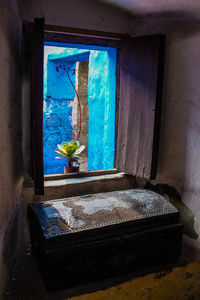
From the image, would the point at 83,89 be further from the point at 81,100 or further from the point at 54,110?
the point at 54,110

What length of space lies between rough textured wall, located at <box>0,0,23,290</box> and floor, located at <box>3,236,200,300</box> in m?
0.15

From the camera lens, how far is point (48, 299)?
5.87 ft

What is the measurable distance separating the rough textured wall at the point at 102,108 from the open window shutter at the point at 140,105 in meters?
0.26

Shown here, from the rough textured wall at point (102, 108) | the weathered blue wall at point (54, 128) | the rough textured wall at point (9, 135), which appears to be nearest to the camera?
the rough textured wall at point (9, 135)

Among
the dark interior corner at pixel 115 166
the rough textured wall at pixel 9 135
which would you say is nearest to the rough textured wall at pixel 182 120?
the dark interior corner at pixel 115 166

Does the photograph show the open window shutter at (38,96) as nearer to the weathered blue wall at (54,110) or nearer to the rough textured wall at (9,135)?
the rough textured wall at (9,135)

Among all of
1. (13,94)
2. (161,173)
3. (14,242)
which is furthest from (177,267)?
(13,94)

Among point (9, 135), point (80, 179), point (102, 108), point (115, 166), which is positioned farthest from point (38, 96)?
point (102, 108)

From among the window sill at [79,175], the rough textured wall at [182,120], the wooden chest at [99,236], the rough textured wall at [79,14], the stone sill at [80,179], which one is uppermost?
the rough textured wall at [79,14]

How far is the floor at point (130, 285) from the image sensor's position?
1844 millimetres

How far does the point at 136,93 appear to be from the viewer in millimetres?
2607

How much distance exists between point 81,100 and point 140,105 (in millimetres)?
4643

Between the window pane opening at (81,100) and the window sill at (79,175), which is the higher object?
the window pane opening at (81,100)

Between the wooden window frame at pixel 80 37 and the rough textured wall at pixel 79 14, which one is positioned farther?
the wooden window frame at pixel 80 37
